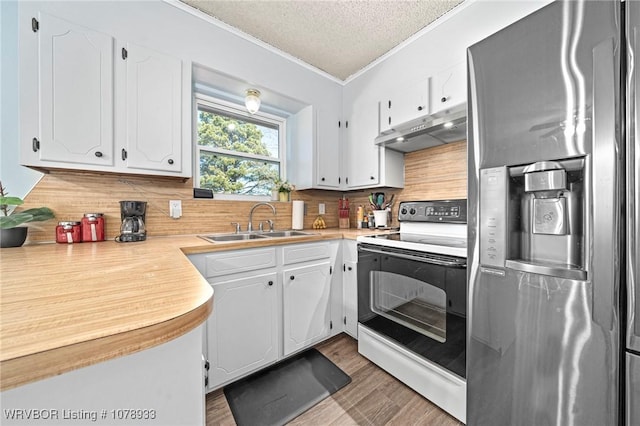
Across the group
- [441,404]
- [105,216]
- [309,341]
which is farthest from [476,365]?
[105,216]

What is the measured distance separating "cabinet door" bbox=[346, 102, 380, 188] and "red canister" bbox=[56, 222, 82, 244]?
2.09 metres

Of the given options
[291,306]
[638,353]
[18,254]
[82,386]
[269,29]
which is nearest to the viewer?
[82,386]

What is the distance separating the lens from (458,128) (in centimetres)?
166

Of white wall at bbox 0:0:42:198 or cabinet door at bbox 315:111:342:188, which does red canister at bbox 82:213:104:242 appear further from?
cabinet door at bbox 315:111:342:188

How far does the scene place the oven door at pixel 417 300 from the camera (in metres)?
1.21

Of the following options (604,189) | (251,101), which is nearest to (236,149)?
(251,101)

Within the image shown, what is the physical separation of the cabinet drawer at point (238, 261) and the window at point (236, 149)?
883 millimetres

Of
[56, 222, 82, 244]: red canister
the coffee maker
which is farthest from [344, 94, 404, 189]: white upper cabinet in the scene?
[56, 222, 82, 244]: red canister

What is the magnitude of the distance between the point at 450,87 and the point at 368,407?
81.8 inches

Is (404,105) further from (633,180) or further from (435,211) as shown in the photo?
(633,180)

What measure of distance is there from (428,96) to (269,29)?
1340 mm

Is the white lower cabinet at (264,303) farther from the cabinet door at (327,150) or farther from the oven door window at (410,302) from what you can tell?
the cabinet door at (327,150)

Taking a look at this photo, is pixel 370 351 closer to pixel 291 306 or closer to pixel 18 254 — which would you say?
pixel 291 306

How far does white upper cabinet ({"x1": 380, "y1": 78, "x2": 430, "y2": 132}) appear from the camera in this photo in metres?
1.81
